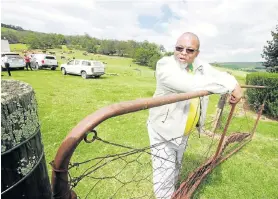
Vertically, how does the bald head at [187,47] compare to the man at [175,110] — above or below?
above

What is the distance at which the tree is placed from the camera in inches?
623

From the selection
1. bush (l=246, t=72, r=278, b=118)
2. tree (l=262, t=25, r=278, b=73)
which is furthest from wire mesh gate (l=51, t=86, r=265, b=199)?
tree (l=262, t=25, r=278, b=73)

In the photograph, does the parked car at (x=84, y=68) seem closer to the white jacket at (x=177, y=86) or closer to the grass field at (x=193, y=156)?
the grass field at (x=193, y=156)

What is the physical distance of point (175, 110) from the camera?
2.43 m

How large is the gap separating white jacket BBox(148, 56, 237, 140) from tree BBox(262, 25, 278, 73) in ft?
52.1

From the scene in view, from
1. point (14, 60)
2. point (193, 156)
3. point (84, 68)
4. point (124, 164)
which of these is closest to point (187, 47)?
point (124, 164)

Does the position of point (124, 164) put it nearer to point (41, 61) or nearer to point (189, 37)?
point (189, 37)

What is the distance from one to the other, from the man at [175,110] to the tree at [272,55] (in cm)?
1567

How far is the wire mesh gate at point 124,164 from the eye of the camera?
96cm

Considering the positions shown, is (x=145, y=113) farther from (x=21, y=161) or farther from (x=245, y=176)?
(x=21, y=161)

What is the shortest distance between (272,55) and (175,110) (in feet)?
55.5

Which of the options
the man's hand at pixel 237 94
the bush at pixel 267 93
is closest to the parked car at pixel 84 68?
the bush at pixel 267 93

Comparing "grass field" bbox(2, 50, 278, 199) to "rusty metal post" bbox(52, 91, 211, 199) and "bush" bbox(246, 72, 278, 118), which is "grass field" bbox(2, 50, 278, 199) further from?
"rusty metal post" bbox(52, 91, 211, 199)

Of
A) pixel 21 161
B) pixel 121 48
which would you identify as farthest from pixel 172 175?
pixel 121 48
